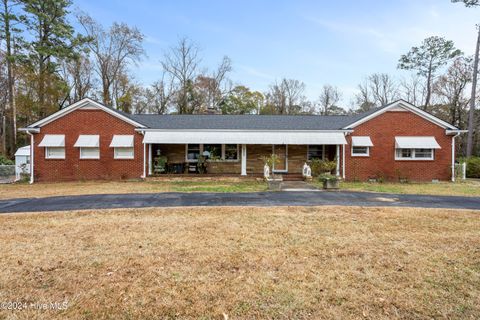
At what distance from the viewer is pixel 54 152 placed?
16.0m

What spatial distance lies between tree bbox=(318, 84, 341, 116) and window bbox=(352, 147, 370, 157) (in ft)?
93.8

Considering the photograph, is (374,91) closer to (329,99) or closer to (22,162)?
(329,99)

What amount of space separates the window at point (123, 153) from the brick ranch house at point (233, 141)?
0.06 m

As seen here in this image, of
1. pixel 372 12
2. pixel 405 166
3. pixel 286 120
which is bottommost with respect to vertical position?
pixel 405 166

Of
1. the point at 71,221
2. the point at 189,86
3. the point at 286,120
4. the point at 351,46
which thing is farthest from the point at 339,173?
the point at 189,86

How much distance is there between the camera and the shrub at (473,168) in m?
19.8

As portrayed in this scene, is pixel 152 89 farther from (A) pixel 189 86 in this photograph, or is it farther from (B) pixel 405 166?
(B) pixel 405 166

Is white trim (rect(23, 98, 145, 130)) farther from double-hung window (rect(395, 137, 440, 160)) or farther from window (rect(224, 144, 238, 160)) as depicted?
double-hung window (rect(395, 137, 440, 160))

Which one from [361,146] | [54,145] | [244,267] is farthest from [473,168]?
[54,145]

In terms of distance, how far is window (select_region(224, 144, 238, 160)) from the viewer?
705 inches

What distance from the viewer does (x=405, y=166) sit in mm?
16312

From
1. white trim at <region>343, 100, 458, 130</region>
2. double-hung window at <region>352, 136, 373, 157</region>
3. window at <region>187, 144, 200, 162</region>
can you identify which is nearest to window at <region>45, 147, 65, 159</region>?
window at <region>187, 144, 200, 162</region>

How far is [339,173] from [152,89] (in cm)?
2927

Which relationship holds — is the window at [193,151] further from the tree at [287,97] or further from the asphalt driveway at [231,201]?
the tree at [287,97]
